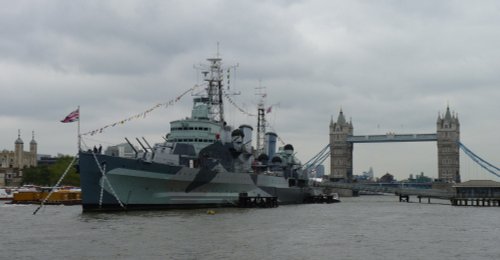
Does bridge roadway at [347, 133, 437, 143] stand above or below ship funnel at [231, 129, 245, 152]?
above

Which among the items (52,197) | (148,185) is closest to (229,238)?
(148,185)

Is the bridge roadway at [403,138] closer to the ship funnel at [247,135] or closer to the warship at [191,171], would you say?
the warship at [191,171]

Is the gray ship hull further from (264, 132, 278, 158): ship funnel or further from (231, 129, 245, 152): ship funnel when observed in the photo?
(264, 132, 278, 158): ship funnel

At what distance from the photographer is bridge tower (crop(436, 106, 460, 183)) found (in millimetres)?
185625

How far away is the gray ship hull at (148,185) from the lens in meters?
44.9

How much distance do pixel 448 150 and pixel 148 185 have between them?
154930 millimetres

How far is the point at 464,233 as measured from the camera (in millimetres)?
37375

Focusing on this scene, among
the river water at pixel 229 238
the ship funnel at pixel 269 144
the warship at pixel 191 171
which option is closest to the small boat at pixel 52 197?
the warship at pixel 191 171

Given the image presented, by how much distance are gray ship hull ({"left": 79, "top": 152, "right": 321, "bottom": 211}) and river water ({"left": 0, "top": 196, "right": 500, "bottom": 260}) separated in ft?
6.54

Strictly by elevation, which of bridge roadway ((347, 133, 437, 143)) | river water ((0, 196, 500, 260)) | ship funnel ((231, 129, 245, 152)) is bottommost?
river water ((0, 196, 500, 260))

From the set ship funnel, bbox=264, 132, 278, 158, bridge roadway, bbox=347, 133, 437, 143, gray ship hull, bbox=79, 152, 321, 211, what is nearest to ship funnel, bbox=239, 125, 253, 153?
gray ship hull, bbox=79, 152, 321, 211

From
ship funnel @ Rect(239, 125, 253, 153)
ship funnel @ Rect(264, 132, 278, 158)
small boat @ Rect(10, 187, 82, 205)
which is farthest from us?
ship funnel @ Rect(264, 132, 278, 158)

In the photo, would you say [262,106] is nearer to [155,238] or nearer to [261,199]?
[261,199]

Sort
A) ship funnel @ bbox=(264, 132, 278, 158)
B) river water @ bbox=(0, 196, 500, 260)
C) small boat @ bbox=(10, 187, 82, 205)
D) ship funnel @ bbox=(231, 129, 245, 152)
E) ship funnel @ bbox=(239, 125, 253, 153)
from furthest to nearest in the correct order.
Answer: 1. ship funnel @ bbox=(264, 132, 278, 158)
2. small boat @ bbox=(10, 187, 82, 205)
3. ship funnel @ bbox=(239, 125, 253, 153)
4. ship funnel @ bbox=(231, 129, 245, 152)
5. river water @ bbox=(0, 196, 500, 260)
